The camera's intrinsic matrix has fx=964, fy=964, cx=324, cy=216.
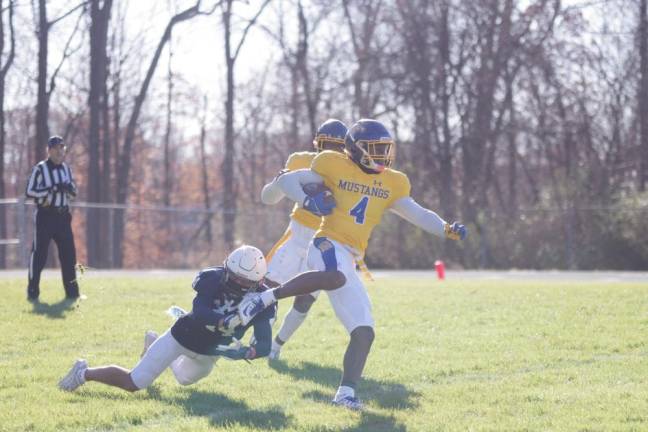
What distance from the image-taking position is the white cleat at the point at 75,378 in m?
6.91

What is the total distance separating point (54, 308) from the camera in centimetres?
1157

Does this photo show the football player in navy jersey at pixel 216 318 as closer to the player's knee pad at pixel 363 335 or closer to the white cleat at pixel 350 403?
the player's knee pad at pixel 363 335

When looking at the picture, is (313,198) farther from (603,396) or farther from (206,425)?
(603,396)

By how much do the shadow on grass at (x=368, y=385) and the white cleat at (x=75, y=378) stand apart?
1.72m

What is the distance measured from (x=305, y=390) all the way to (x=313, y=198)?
1485 millimetres

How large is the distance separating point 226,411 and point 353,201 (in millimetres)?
1731

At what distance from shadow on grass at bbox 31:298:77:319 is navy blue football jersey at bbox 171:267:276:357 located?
15.8 ft

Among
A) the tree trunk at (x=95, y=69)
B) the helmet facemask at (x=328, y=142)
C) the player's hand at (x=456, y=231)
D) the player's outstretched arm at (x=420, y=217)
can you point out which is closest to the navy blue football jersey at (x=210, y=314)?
the player's outstretched arm at (x=420, y=217)

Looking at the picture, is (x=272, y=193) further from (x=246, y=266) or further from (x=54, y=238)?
(x=54, y=238)

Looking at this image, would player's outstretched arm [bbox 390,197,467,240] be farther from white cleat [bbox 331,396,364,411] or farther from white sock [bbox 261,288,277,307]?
white cleat [bbox 331,396,364,411]

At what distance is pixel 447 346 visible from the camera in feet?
30.3

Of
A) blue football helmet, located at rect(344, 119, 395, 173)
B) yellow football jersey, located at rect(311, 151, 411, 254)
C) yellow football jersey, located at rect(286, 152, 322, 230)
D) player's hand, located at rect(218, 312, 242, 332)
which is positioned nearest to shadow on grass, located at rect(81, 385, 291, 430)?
player's hand, located at rect(218, 312, 242, 332)

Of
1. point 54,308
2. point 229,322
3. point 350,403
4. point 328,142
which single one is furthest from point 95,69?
point 350,403

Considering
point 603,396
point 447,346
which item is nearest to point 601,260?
point 447,346
